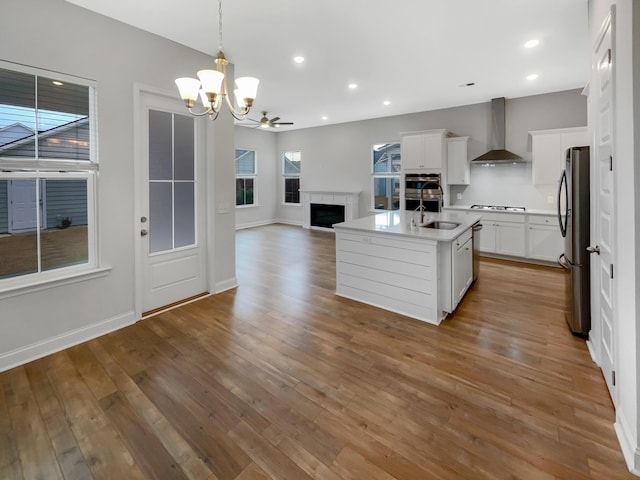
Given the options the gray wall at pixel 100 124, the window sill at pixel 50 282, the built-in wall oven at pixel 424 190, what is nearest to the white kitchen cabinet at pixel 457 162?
the built-in wall oven at pixel 424 190

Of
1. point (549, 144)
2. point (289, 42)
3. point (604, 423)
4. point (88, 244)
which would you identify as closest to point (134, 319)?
point (88, 244)

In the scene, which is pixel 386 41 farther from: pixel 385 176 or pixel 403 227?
pixel 385 176

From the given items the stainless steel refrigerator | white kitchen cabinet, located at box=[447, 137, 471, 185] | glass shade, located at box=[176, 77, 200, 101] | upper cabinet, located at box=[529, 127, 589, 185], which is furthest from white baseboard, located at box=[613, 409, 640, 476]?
white kitchen cabinet, located at box=[447, 137, 471, 185]

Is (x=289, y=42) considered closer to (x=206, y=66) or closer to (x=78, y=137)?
(x=206, y=66)

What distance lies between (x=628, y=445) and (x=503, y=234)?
4.58 m

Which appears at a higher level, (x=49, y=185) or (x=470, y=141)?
(x=470, y=141)

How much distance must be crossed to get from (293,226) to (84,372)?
26.0 ft

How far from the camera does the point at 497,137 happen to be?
6.27 m

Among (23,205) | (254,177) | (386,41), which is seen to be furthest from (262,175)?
(23,205)

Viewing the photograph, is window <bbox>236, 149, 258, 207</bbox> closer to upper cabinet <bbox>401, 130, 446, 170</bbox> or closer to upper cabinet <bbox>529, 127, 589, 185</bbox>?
upper cabinet <bbox>401, 130, 446, 170</bbox>

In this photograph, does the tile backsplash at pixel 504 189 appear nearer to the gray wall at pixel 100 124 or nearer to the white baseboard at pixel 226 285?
the white baseboard at pixel 226 285

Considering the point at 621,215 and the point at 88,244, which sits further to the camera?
the point at 88,244

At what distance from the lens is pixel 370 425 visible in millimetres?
1925

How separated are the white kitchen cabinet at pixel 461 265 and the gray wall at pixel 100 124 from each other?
10.9ft
